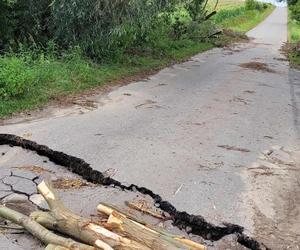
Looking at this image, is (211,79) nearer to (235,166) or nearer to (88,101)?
(88,101)

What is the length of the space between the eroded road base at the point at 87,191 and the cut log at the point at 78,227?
17.7 inches

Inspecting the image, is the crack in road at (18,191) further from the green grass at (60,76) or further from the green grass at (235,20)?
the green grass at (235,20)

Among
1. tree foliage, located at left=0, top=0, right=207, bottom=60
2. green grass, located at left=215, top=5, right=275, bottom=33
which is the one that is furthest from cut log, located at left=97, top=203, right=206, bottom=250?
green grass, located at left=215, top=5, right=275, bottom=33

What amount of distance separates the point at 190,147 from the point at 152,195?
2.04 meters

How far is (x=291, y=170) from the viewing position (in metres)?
6.82

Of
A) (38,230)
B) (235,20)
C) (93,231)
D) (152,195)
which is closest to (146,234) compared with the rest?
(93,231)

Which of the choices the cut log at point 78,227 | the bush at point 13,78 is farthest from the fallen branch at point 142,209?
the bush at point 13,78

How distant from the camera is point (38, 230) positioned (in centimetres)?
418

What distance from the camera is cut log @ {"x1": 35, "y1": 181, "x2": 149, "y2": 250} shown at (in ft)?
12.5

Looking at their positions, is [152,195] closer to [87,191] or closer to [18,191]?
[87,191]

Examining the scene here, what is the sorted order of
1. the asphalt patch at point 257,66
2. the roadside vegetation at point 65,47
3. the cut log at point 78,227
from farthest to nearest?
the asphalt patch at point 257,66 < the roadside vegetation at point 65,47 < the cut log at point 78,227

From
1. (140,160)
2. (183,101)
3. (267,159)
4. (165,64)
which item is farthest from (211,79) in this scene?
(140,160)

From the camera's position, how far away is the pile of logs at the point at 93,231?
12.6 ft

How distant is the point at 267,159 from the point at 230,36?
2228 centimetres
